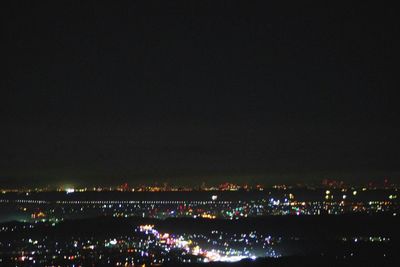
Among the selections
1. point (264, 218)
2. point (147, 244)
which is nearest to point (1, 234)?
point (147, 244)

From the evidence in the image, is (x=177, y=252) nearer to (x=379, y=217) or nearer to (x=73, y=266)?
(x=73, y=266)

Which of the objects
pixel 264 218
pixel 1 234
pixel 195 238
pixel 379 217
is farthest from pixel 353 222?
pixel 1 234

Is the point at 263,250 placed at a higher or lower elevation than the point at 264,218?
lower

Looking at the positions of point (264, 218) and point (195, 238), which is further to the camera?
point (264, 218)

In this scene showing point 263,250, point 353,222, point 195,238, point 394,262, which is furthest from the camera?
point 353,222

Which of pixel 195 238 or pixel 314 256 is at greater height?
pixel 195 238

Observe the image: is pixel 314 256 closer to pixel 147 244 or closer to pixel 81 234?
pixel 147 244

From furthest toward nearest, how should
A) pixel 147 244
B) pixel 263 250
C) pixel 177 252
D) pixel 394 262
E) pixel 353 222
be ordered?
pixel 353 222 → pixel 147 244 → pixel 263 250 → pixel 177 252 → pixel 394 262

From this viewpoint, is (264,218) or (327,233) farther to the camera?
(264,218)

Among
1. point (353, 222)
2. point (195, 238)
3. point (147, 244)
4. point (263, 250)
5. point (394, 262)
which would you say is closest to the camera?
point (394, 262)
